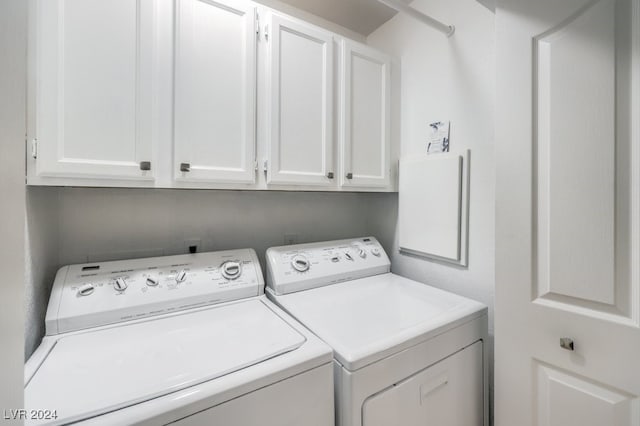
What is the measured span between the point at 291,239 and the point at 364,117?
3.11ft

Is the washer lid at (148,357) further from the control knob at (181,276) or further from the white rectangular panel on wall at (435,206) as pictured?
the white rectangular panel on wall at (435,206)

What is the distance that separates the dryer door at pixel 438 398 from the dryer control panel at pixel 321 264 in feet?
Result: 2.19

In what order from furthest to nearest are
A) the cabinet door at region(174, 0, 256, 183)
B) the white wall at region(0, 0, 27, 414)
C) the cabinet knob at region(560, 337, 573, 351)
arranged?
the cabinet door at region(174, 0, 256, 183)
the cabinet knob at region(560, 337, 573, 351)
the white wall at region(0, 0, 27, 414)

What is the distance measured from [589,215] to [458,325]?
0.63 m

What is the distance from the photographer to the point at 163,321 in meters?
1.11

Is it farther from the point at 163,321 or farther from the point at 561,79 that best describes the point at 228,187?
the point at 561,79

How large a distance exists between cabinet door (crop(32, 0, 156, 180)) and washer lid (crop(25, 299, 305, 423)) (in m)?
0.61

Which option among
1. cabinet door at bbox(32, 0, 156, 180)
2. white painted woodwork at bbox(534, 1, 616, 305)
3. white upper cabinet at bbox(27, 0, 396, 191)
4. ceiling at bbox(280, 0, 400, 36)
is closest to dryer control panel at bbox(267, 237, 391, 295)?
white upper cabinet at bbox(27, 0, 396, 191)

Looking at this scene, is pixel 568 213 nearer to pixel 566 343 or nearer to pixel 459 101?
pixel 566 343

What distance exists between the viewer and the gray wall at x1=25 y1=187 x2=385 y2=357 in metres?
1.07

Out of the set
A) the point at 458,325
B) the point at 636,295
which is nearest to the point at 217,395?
the point at 458,325

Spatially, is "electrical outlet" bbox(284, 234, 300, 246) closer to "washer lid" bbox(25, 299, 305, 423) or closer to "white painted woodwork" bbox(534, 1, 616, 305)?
"washer lid" bbox(25, 299, 305, 423)

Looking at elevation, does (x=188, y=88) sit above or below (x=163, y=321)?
above

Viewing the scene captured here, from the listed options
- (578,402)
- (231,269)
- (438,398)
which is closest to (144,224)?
(231,269)
